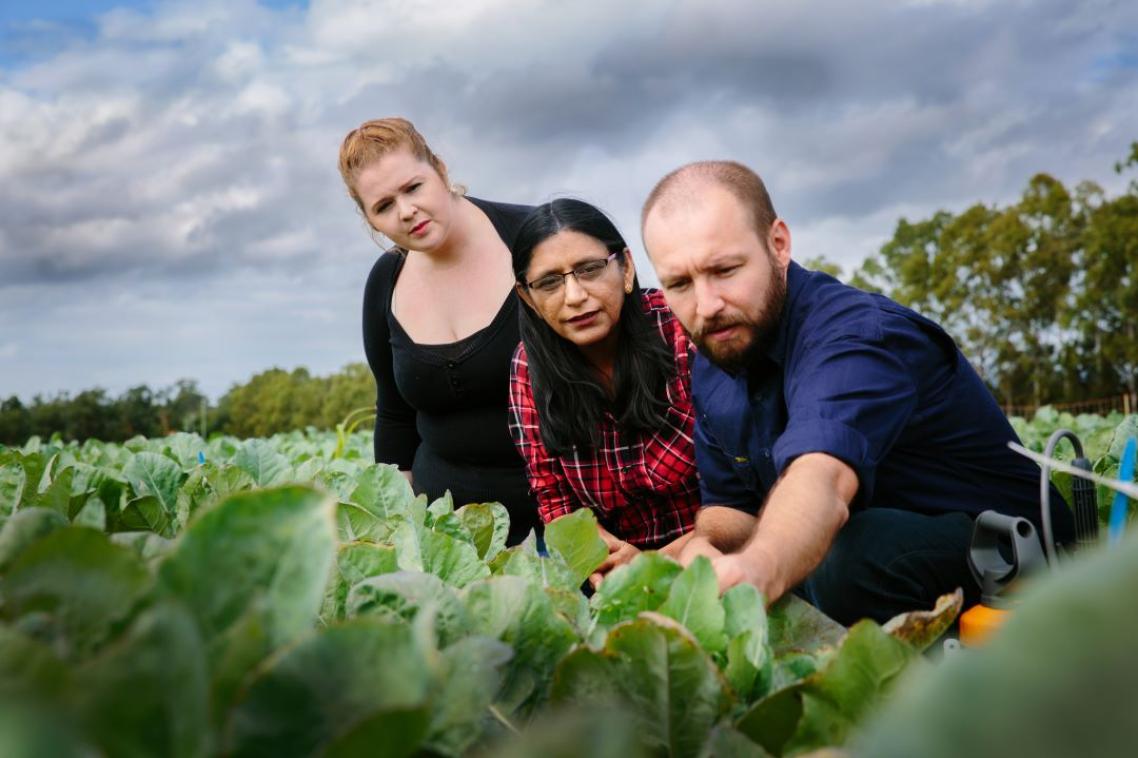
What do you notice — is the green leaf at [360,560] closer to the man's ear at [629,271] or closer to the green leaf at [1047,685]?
the green leaf at [1047,685]

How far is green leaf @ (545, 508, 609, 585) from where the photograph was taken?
1.72 m

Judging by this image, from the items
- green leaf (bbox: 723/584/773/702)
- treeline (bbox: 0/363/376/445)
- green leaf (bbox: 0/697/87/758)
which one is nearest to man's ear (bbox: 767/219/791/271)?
green leaf (bbox: 723/584/773/702)

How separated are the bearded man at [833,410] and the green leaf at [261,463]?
1.10m

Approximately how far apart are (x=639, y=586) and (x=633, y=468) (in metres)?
2.67

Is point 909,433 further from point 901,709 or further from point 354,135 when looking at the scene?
point 354,135

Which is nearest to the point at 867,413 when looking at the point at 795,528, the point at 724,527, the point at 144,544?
the point at 795,528

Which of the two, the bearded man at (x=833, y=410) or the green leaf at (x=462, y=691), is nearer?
the green leaf at (x=462, y=691)

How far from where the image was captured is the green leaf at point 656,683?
96cm

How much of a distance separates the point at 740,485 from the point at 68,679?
2.81m

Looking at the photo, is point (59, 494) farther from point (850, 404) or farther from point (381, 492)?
point (850, 404)

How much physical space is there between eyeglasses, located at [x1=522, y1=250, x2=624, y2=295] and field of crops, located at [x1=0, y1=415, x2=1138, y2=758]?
225cm

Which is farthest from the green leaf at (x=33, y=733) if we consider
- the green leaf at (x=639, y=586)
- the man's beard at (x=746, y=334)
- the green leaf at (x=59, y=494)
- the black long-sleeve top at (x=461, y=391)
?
the black long-sleeve top at (x=461, y=391)

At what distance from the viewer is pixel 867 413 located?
93.5 inches

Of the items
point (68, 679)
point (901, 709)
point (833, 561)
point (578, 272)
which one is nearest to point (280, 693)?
point (68, 679)
